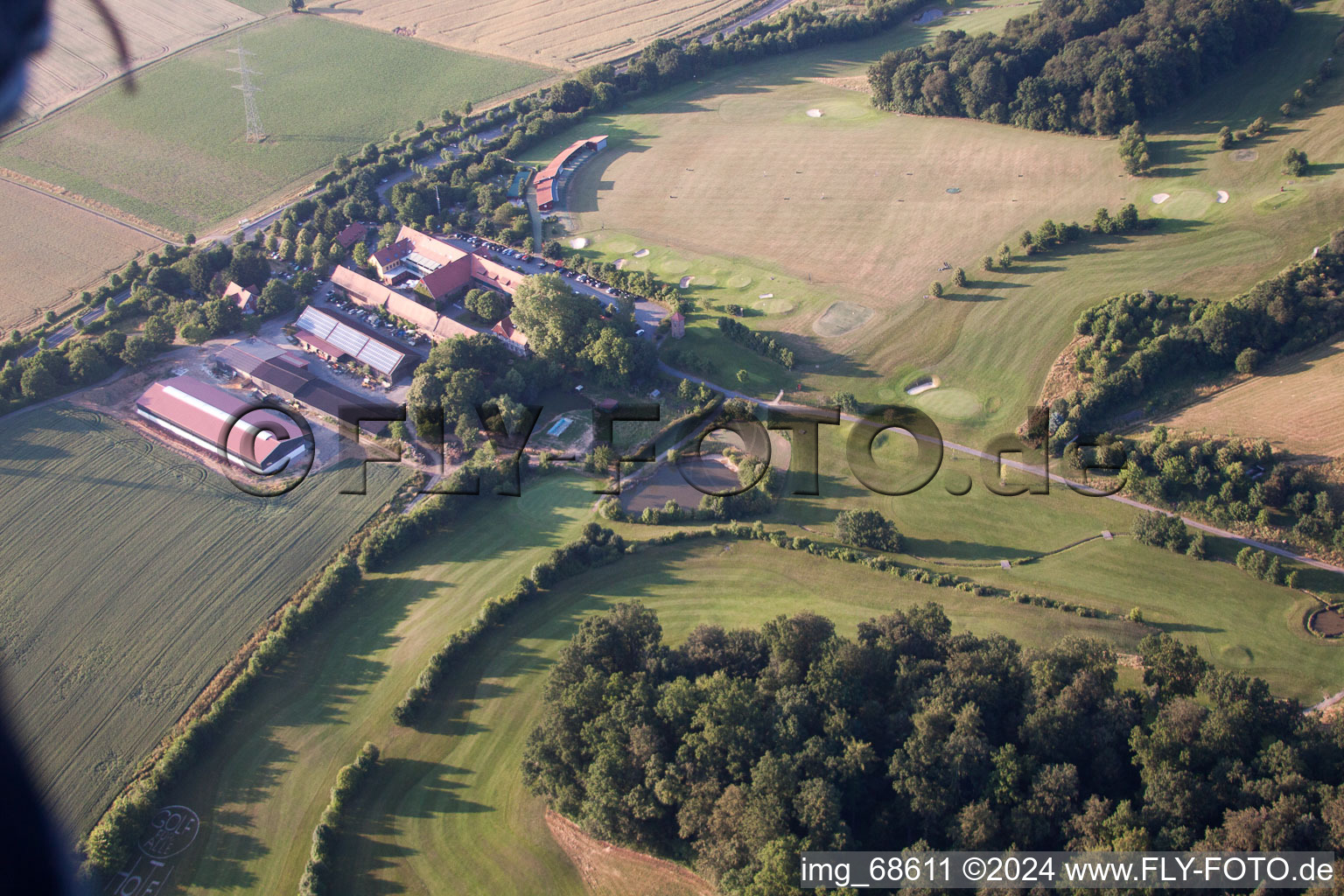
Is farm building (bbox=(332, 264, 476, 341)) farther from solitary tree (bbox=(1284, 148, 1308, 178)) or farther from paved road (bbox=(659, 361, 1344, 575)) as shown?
solitary tree (bbox=(1284, 148, 1308, 178))

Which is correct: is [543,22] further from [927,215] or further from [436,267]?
[927,215]

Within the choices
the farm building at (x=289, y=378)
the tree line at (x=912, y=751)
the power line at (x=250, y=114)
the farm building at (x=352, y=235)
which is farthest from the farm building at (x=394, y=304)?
the tree line at (x=912, y=751)

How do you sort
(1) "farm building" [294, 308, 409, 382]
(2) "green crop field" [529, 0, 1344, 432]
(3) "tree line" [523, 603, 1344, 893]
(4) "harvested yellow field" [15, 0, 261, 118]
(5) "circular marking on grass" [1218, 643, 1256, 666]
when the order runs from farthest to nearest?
(4) "harvested yellow field" [15, 0, 261, 118] → (1) "farm building" [294, 308, 409, 382] → (2) "green crop field" [529, 0, 1344, 432] → (5) "circular marking on grass" [1218, 643, 1256, 666] → (3) "tree line" [523, 603, 1344, 893]

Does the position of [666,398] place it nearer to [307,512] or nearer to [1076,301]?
[307,512]

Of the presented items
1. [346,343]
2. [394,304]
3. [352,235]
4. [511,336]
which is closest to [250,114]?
[352,235]

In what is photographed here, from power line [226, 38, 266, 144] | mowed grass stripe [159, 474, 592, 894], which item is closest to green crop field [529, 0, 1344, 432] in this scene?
mowed grass stripe [159, 474, 592, 894]

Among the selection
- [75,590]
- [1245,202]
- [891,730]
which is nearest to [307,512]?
[75,590]
